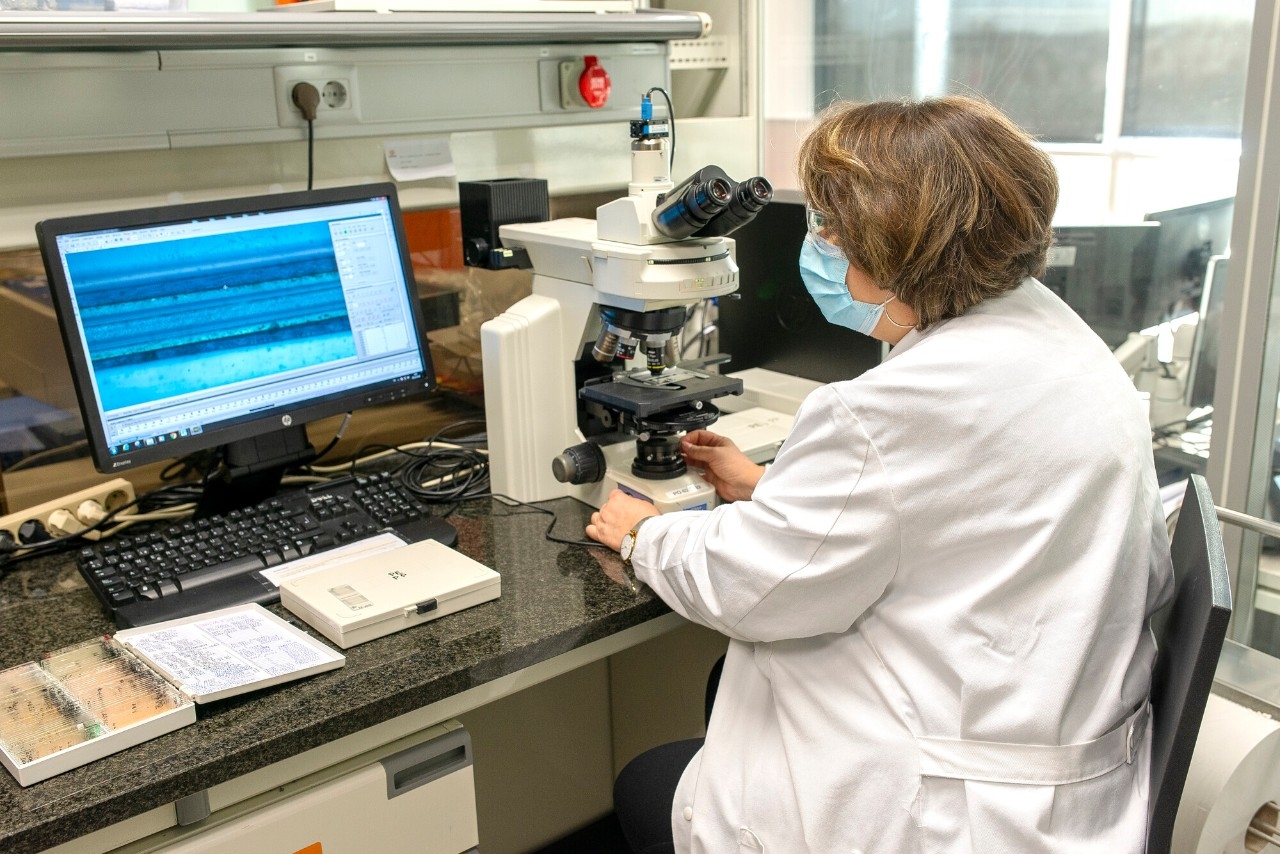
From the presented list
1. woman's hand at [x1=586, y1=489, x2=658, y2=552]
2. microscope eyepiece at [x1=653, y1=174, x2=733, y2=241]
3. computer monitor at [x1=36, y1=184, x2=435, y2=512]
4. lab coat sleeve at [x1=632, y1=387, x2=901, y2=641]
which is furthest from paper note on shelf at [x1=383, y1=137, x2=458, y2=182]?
lab coat sleeve at [x1=632, y1=387, x2=901, y2=641]

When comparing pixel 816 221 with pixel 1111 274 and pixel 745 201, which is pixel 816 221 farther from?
pixel 1111 274

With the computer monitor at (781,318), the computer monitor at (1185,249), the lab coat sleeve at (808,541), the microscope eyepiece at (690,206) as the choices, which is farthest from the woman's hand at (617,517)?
the computer monitor at (1185,249)

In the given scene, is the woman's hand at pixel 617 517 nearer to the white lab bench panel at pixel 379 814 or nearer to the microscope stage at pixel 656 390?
the microscope stage at pixel 656 390

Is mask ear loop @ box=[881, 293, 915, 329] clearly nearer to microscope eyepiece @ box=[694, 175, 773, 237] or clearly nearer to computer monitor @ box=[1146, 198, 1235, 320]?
microscope eyepiece @ box=[694, 175, 773, 237]

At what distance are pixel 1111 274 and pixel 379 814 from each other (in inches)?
59.5

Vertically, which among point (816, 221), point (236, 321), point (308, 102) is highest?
point (308, 102)

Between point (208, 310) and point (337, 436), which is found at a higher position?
point (208, 310)

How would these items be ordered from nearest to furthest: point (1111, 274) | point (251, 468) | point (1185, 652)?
point (1185, 652) < point (251, 468) < point (1111, 274)

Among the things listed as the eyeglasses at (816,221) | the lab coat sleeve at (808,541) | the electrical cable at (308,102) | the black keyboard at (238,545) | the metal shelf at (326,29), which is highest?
the metal shelf at (326,29)

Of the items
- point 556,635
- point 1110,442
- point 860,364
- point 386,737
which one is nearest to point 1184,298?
point 860,364

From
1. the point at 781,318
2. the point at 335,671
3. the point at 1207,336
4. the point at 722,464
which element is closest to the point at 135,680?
the point at 335,671

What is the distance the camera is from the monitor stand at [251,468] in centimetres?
157

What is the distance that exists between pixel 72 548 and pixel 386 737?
66cm

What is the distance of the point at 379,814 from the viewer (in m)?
1.19
